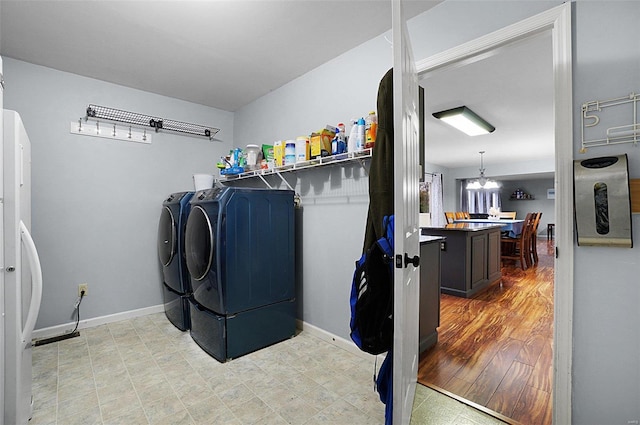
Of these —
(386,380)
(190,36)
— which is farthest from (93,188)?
(386,380)

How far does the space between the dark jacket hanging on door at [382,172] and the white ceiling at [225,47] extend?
62cm

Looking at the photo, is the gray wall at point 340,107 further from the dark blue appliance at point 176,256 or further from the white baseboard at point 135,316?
the dark blue appliance at point 176,256

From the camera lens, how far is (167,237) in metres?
2.76

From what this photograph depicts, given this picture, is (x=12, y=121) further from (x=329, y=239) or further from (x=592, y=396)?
(x=592, y=396)

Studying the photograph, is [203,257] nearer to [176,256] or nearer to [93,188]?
[176,256]

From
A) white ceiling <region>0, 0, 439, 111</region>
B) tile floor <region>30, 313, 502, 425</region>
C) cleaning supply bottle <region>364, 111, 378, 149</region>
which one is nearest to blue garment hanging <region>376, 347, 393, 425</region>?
tile floor <region>30, 313, 502, 425</region>

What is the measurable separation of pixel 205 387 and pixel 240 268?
0.78 meters

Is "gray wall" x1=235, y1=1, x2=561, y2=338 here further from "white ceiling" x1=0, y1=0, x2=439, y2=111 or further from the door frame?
the door frame

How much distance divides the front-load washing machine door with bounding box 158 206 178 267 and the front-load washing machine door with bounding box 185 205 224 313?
14.5 inches

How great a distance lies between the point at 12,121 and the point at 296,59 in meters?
1.86

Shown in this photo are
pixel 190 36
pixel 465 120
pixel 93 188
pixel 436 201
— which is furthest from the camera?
pixel 436 201

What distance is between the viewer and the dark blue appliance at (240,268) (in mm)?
2096

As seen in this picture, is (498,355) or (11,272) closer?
(11,272)

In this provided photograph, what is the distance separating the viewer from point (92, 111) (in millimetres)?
2705
